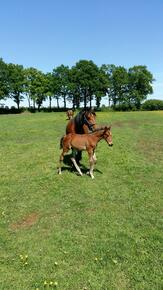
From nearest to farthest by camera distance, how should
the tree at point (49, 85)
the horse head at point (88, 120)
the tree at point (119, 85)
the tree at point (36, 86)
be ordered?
1. the horse head at point (88, 120)
2. the tree at point (36, 86)
3. the tree at point (49, 85)
4. the tree at point (119, 85)

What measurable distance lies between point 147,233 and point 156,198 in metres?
3.00

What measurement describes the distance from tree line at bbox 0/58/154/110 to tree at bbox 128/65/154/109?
32 cm

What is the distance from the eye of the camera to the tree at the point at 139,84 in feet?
343

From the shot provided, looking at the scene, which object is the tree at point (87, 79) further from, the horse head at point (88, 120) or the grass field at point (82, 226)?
the horse head at point (88, 120)

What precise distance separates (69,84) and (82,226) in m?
89.3

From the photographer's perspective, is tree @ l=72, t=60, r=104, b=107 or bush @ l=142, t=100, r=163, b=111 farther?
tree @ l=72, t=60, r=104, b=107

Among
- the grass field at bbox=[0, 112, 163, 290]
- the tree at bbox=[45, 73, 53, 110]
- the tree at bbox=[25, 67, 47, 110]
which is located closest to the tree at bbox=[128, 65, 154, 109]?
the tree at bbox=[45, 73, 53, 110]

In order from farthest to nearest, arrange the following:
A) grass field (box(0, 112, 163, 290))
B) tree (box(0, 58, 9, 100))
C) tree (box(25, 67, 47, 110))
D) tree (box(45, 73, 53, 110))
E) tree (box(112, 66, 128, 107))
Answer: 1. tree (box(112, 66, 128, 107))
2. tree (box(45, 73, 53, 110))
3. tree (box(25, 67, 47, 110))
4. tree (box(0, 58, 9, 100))
5. grass field (box(0, 112, 163, 290))

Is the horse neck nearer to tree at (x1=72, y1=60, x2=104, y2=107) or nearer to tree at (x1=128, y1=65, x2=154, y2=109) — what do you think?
tree at (x1=72, y1=60, x2=104, y2=107)

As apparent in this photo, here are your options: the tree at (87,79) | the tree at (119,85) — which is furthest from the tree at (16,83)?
the tree at (119,85)

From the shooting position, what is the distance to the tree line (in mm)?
96062

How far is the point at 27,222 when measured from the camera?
10.9m

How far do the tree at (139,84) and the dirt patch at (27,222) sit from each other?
94852mm

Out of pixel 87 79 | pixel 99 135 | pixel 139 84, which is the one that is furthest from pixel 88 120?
pixel 139 84
